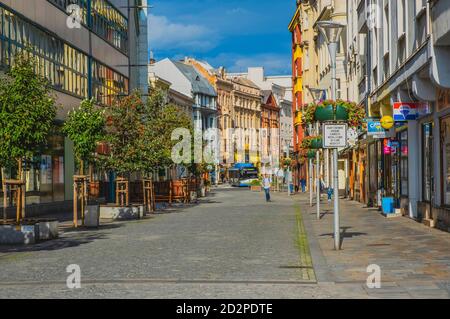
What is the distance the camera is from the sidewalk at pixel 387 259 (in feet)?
33.2

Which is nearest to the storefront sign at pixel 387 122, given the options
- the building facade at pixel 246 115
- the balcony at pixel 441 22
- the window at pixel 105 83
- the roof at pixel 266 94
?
the balcony at pixel 441 22

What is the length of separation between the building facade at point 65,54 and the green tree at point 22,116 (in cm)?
499

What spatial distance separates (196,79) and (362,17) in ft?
283

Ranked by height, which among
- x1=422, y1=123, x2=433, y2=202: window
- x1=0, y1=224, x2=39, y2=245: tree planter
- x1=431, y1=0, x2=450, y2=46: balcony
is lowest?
x1=0, y1=224, x2=39, y2=245: tree planter

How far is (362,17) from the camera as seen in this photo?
35750 mm

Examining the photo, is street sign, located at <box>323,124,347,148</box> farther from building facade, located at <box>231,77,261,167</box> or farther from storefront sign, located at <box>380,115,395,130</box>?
building facade, located at <box>231,77,261,167</box>

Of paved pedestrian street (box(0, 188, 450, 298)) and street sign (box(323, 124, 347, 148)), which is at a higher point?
street sign (box(323, 124, 347, 148))

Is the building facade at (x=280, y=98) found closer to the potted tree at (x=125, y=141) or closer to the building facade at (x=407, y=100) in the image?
the building facade at (x=407, y=100)

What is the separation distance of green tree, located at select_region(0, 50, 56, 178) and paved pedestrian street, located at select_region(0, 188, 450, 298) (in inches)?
92.1

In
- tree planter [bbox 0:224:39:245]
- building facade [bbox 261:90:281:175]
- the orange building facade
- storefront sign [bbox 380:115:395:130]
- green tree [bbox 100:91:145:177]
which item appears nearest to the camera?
tree planter [bbox 0:224:39:245]

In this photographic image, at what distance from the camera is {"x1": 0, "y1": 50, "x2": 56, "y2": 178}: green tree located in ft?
61.9

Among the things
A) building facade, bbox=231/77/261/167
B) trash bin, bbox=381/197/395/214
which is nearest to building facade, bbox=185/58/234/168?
building facade, bbox=231/77/261/167

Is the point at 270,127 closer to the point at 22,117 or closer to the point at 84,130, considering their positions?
the point at 84,130

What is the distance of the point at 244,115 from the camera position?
14175cm
